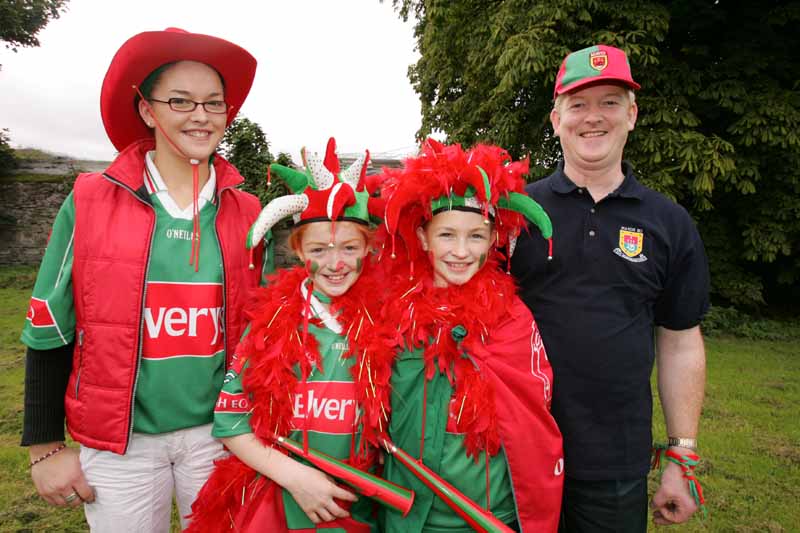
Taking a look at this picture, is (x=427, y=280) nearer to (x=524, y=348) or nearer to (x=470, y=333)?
(x=470, y=333)

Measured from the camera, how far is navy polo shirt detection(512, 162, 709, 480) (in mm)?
2154

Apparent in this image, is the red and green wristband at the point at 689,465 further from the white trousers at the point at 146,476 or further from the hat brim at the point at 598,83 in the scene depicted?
the white trousers at the point at 146,476

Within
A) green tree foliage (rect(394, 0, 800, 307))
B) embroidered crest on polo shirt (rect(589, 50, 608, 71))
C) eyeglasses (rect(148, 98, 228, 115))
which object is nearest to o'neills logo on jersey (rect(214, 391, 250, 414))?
eyeglasses (rect(148, 98, 228, 115))

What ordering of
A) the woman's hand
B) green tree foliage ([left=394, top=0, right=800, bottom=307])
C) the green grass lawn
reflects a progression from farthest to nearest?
1. green tree foliage ([left=394, top=0, right=800, bottom=307])
2. the green grass lawn
3. the woman's hand

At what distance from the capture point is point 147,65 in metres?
2.08

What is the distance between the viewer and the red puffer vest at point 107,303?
1959mm

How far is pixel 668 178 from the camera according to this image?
782 cm

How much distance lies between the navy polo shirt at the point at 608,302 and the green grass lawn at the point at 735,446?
8.20 feet

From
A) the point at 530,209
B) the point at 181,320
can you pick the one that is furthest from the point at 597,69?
the point at 181,320

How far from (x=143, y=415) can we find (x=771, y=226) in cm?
991

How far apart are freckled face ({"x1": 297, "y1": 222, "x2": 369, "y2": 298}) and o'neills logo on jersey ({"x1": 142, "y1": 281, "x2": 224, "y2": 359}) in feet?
1.30

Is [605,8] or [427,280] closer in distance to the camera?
[427,280]

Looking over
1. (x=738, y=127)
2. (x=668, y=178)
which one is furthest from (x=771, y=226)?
(x=668, y=178)

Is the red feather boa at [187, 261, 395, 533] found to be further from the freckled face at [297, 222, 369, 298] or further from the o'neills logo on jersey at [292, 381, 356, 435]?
the freckled face at [297, 222, 369, 298]
